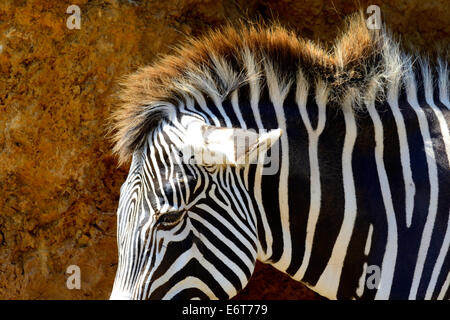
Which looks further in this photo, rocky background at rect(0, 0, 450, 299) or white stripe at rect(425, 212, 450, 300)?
rocky background at rect(0, 0, 450, 299)

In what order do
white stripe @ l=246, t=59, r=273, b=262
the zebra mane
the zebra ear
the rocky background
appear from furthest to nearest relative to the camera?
the rocky background, the zebra mane, white stripe @ l=246, t=59, r=273, b=262, the zebra ear

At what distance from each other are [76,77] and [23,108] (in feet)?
1.57

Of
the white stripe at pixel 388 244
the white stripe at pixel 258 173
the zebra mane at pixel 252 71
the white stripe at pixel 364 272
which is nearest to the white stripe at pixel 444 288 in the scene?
the white stripe at pixel 388 244

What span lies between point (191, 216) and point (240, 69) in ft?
3.30

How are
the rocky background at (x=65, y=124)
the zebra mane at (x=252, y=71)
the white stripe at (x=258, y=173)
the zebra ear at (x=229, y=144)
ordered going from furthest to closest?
the rocky background at (x=65, y=124) < the zebra mane at (x=252, y=71) < the white stripe at (x=258, y=173) < the zebra ear at (x=229, y=144)

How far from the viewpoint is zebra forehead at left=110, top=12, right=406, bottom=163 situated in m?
3.73

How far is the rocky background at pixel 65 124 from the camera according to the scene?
15.9 ft

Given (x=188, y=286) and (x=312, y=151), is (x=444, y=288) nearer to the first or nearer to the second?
(x=312, y=151)

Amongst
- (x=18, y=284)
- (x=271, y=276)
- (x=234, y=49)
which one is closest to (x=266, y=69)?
(x=234, y=49)

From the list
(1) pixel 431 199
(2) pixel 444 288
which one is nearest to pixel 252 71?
(1) pixel 431 199

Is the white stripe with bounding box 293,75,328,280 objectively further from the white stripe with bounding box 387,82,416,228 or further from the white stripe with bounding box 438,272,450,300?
the white stripe with bounding box 438,272,450,300

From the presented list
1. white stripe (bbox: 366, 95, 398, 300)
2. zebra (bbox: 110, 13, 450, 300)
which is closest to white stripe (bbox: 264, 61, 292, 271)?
zebra (bbox: 110, 13, 450, 300)

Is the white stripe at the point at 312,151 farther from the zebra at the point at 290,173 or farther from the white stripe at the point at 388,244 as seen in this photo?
the white stripe at the point at 388,244

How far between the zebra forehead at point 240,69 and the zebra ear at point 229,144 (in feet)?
1.41
